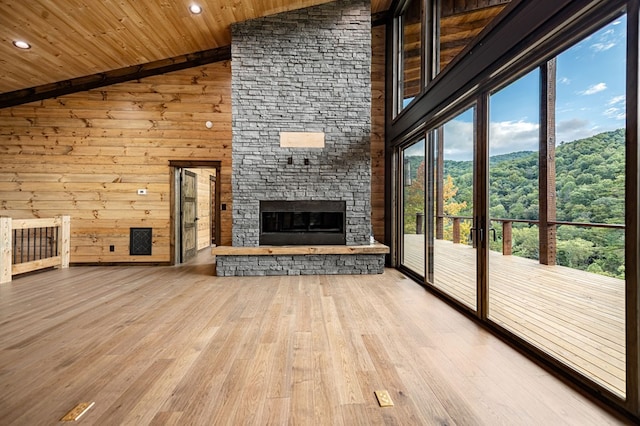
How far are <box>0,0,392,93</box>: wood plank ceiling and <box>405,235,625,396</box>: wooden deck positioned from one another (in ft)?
14.9

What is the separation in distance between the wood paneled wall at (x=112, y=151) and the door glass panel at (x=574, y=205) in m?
4.62

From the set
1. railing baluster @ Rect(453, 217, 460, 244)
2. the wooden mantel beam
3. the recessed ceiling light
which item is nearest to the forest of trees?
railing baluster @ Rect(453, 217, 460, 244)

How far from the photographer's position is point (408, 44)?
4.91m

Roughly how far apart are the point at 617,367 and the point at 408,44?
475 cm

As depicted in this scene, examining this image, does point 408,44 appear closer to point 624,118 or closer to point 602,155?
point 602,155

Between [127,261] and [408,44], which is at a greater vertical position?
[408,44]

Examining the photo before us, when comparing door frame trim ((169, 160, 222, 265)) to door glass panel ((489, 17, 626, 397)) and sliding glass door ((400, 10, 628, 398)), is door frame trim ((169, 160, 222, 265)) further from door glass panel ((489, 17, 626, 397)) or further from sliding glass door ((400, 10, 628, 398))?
door glass panel ((489, 17, 626, 397))

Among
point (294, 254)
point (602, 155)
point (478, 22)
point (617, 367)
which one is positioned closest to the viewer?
point (617, 367)

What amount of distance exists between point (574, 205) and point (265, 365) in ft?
11.5

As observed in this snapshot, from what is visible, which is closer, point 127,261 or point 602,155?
point 602,155

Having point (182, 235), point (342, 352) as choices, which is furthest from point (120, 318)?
point (182, 235)

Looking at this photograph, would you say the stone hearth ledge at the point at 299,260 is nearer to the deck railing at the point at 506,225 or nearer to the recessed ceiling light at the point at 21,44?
the deck railing at the point at 506,225

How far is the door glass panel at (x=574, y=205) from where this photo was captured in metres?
2.25

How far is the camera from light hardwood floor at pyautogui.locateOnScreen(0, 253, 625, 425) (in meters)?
1.50
